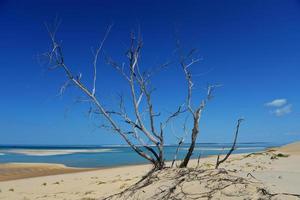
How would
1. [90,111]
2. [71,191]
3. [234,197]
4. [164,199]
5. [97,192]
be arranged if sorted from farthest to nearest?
[71,191], [97,192], [90,111], [164,199], [234,197]

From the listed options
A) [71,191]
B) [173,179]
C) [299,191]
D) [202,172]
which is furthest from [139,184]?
[71,191]

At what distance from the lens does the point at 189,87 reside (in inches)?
309

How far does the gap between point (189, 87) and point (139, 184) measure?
2188 millimetres

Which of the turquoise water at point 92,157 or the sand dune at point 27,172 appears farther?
the turquoise water at point 92,157

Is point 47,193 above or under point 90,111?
under

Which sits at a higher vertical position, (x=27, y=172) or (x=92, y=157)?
(x=92, y=157)

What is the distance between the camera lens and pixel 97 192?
399 inches

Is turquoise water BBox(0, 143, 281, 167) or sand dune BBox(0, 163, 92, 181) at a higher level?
turquoise water BBox(0, 143, 281, 167)

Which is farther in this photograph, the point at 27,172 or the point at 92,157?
the point at 92,157

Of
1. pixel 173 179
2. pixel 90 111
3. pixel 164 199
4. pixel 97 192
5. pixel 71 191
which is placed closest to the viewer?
pixel 164 199

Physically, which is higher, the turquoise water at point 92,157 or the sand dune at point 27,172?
the turquoise water at point 92,157

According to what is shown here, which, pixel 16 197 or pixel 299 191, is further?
pixel 16 197

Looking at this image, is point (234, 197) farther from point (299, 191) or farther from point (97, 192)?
point (97, 192)

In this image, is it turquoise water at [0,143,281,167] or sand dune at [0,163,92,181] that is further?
turquoise water at [0,143,281,167]
